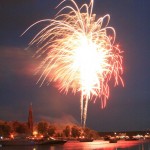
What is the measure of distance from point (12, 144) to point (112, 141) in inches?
2367

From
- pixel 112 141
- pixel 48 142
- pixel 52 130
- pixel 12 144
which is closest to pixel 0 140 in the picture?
pixel 12 144

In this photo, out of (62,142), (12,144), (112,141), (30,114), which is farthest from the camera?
(112,141)

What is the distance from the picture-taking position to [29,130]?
571ft

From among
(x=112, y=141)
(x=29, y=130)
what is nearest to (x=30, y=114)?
(x=29, y=130)

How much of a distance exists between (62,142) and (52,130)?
33260 mm

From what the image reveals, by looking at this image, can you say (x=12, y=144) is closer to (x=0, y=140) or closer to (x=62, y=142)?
(x=0, y=140)

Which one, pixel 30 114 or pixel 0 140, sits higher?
pixel 30 114

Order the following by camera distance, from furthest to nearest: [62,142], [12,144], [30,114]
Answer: [30,114], [62,142], [12,144]

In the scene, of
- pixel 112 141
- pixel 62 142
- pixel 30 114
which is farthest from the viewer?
pixel 112 141

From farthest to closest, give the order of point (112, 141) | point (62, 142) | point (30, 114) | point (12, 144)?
point (112, 141) → point (30, 114) → point (62, 142) → point (12, 144)

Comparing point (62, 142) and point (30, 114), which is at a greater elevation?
point (30, 114)

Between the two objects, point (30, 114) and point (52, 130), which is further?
point (52, 130)

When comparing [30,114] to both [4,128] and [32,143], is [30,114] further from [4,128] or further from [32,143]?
[32,143]

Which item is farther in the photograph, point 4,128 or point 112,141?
point 112,141
